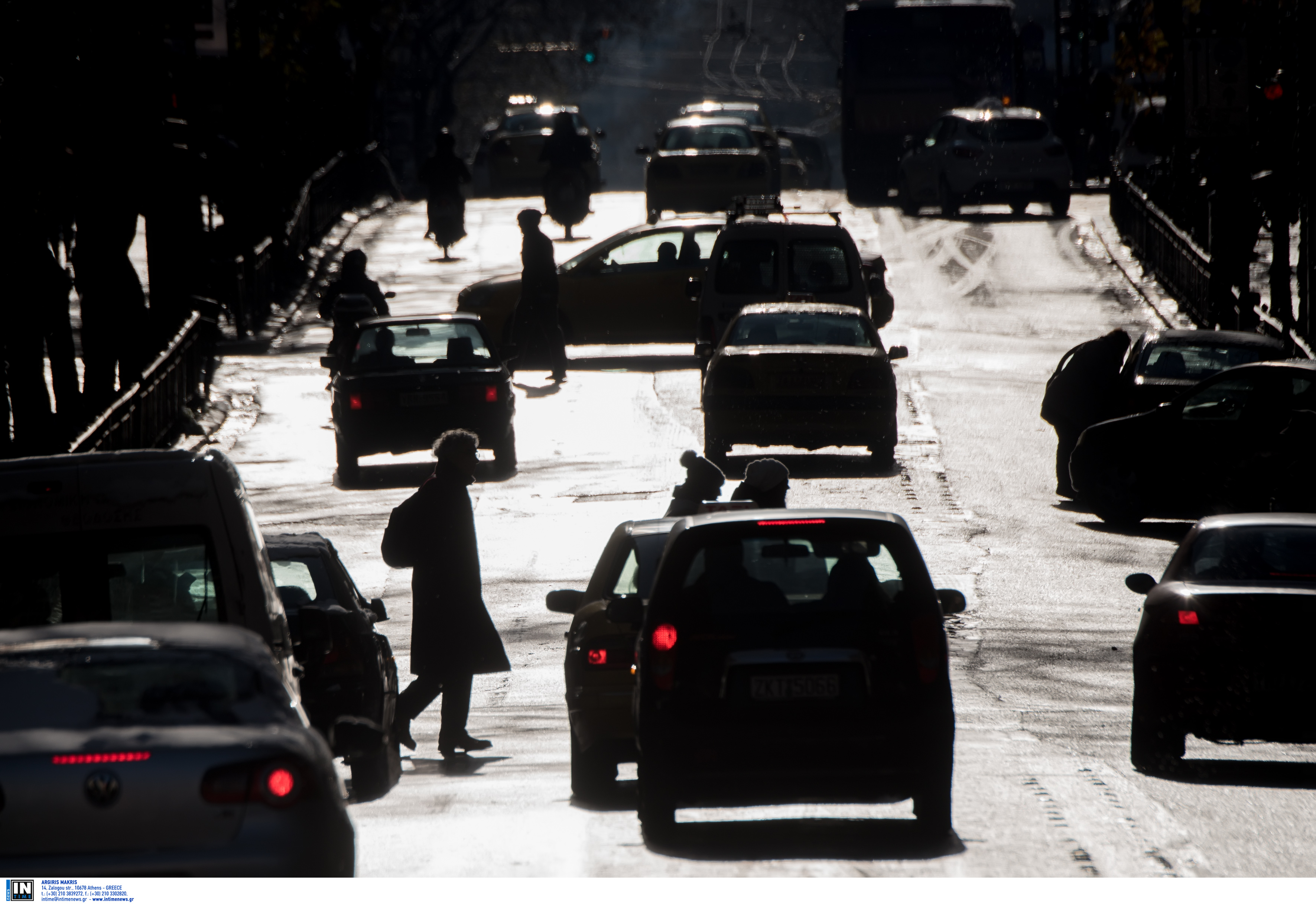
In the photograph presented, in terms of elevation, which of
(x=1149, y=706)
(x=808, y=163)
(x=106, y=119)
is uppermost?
(x=106, y=119)

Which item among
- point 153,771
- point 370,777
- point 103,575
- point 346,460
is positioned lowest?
point 346,460

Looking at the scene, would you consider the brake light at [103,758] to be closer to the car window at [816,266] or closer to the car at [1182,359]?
the car at [1182,359]

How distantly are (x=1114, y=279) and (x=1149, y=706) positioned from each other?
25681 mm

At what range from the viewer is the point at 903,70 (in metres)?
46.9

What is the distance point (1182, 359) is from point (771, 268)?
6.23 m

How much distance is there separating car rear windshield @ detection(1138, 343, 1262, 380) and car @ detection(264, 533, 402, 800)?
1013cm

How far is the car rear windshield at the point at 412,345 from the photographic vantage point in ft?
76.1

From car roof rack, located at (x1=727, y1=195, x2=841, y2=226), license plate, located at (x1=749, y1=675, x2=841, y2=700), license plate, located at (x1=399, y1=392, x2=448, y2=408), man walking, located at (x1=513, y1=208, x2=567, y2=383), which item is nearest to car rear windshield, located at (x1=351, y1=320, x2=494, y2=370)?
license plate, located at (x1=399, y1=392, x2=448, y2=408)

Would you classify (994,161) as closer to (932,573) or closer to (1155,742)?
(932,573)

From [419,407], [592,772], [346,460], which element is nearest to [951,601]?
[592,772]

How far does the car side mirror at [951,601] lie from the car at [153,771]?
3716 millimetres

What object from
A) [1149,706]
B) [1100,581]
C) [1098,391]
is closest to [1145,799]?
[1149,706]

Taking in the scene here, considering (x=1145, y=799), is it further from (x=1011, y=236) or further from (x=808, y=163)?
(x=808, y=163)

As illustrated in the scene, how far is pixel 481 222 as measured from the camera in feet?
155
